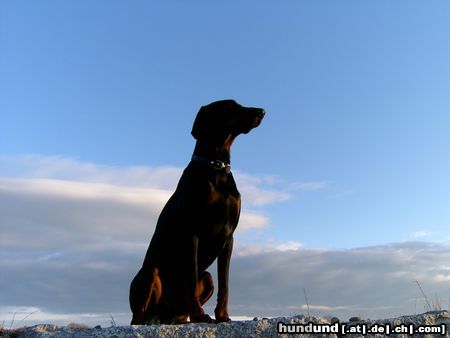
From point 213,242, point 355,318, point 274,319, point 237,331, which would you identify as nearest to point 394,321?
point 355,318

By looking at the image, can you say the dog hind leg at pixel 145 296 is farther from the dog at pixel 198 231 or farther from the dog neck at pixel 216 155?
the dog neck at pixel 216 155

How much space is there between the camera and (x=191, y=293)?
4914 millimetres

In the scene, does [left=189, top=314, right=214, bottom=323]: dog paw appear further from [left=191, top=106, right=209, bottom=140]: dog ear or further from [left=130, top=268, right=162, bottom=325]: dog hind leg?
[left=191, top=106, right=209, bottom=140]: dog ear

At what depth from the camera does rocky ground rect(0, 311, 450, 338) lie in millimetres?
4352

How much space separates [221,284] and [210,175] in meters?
1.00

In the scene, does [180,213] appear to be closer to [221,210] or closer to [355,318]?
[221,210]

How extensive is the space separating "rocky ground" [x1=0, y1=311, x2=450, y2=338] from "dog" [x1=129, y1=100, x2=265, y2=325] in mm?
544

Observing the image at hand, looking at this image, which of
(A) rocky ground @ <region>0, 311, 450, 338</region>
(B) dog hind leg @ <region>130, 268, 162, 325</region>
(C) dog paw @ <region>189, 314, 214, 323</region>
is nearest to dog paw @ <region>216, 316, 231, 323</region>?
(C) dog paw @ <region>189, 314, 214, 323</region>

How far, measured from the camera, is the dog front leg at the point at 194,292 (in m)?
4.85

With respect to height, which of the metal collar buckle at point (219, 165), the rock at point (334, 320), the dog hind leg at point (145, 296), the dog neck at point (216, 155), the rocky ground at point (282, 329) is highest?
the dog neck at point (216, 155)

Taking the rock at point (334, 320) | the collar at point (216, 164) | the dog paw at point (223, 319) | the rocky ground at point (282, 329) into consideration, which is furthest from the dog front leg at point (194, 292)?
the rock at point (334, 320)

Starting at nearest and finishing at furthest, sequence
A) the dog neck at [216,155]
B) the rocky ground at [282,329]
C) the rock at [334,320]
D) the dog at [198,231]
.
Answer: the rocky ground at [282,329] → the rock at [334,320] → the dog at [198,231] → the dog neck at [216,155]

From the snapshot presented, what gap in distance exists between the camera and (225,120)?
17.0 ft

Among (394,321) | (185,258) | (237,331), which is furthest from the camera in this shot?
(185,258)
